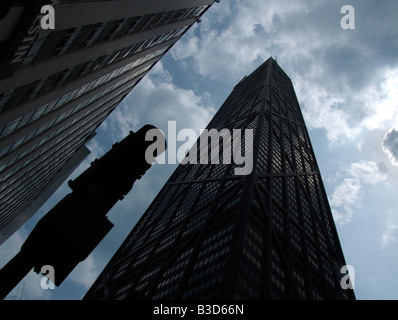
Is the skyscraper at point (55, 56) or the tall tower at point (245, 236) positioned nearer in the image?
the skyscraper at point (55, 56)

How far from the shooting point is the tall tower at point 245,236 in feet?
176

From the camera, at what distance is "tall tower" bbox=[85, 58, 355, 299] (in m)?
53.5

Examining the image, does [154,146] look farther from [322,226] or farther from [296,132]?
[296,132]

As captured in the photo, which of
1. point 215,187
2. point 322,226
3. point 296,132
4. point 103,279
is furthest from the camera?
point 296,132

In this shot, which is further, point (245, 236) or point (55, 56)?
point (245, 236)

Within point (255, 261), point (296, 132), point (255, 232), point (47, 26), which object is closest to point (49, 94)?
point (47, 26)

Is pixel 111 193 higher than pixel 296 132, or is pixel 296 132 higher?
pixel 296 132

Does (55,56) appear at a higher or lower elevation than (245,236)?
higher

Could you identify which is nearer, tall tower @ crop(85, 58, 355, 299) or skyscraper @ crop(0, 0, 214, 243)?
skyscraper @ crop(0, 0, 214, 243)

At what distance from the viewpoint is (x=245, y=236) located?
58.5 metres

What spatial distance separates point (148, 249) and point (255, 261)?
48309mm
